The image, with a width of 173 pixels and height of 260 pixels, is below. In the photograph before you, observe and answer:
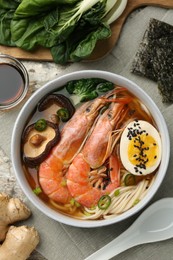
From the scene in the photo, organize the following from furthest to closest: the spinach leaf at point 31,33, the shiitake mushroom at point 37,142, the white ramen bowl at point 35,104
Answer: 1. the spinach leaf at point 31,33
2. the shiitake mushroom at point 37,142
3. the white ramen bowl at point 35,104

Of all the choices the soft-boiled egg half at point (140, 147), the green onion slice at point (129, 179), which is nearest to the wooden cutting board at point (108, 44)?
the soft-boiled egg half at point (140, 147)

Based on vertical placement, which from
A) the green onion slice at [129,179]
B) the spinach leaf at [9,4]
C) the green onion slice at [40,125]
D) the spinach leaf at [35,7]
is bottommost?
the green onion slice at [129,179]

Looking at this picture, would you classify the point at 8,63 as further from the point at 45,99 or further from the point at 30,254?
the point at 30,254

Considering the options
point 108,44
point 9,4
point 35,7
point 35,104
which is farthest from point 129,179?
point 9,4

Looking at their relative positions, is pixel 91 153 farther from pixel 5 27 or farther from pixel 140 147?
pixel 5 27

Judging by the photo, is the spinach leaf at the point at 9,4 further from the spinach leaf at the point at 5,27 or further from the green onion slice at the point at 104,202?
the green onion slice at the point at 104,202

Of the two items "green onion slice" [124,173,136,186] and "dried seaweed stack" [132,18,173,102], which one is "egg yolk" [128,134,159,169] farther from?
"dried seaweed stack" [132,18,173,102]

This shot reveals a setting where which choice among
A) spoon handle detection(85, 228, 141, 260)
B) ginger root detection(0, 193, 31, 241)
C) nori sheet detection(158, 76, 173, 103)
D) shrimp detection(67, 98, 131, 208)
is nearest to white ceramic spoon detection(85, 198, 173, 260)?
spoon handle detection(85, 228, 141, 260)
